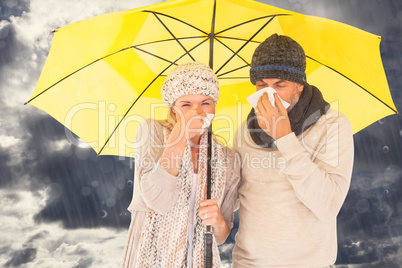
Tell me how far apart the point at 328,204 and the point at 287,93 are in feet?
2.55

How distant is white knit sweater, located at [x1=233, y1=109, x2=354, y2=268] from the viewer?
2.17 meters

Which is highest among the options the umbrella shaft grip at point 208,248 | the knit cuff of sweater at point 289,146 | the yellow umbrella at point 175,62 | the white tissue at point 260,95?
the yellow umbrella at point 175,62

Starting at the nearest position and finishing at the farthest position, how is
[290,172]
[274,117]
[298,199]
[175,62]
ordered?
[290,172], [274,117], [298,199], [175,62]

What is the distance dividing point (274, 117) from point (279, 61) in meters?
0.47

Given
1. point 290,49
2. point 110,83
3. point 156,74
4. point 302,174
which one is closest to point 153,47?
point 156,74

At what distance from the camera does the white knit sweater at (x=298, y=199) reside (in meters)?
2.17

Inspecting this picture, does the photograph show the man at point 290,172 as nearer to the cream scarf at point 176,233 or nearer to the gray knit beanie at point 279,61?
the gray knit beanie at point 279,61

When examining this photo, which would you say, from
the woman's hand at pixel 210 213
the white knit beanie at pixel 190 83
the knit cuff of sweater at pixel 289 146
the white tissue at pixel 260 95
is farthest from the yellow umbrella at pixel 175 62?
the woman's hand at pixel 210 213

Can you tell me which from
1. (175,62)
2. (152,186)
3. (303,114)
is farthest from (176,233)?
(175,62)

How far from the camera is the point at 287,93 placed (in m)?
2.54

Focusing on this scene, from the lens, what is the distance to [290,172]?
7.04 ft

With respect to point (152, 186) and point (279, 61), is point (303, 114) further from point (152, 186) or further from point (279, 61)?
point (152, 186)

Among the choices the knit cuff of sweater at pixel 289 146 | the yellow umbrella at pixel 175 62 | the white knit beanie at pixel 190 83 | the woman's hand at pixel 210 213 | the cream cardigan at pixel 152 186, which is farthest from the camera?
→ the yellow umbrella at pixel 175 62

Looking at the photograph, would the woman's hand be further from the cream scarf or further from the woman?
the cream scarf
